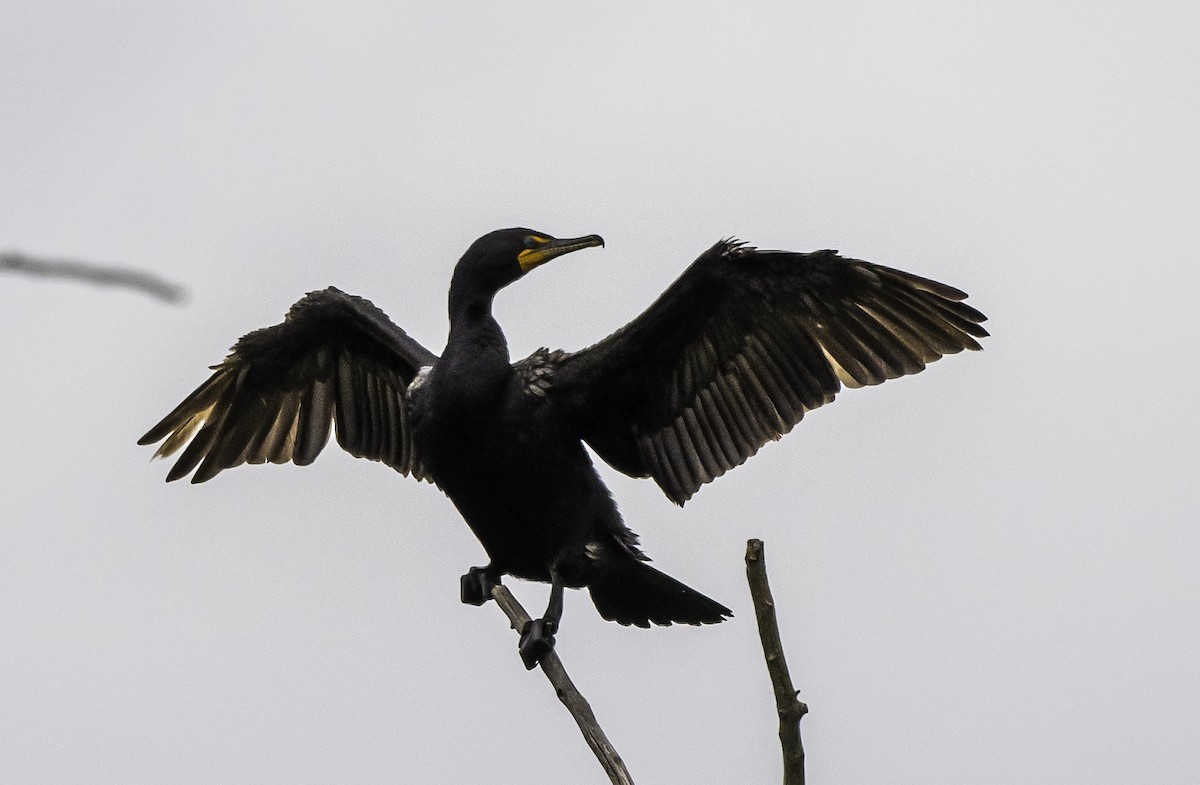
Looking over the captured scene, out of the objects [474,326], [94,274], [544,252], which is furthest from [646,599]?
[94,274]

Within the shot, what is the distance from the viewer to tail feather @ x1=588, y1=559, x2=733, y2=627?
6.34m

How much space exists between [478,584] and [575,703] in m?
1.34

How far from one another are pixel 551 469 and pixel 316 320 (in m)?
1.87

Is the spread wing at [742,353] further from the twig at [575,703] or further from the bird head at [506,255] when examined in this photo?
the twig at [575,703]

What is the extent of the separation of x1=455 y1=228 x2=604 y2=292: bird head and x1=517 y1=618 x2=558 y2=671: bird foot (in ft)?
4.86

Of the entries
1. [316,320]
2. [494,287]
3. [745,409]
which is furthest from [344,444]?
[745,409]

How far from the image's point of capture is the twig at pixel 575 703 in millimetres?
4348

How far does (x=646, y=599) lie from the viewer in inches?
254

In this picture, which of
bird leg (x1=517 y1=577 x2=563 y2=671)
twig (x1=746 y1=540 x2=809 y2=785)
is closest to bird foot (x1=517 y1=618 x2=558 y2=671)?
bird leg (x1=517 y1=577 x2=563 y2=671)

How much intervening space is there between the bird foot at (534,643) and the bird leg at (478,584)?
54cm

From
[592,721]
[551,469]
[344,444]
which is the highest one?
[344,444]

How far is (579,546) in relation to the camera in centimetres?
612

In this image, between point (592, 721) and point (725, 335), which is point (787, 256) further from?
point (592, 721)

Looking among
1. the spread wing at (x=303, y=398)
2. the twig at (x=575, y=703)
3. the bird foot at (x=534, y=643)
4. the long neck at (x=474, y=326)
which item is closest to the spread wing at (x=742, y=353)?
the long neck at (x=474, y=326)
